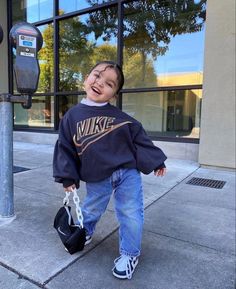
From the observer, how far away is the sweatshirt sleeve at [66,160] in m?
1.94

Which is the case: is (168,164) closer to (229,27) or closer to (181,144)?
(181,144)

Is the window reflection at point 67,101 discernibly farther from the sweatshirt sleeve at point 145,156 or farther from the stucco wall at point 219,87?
the sweatshirt sleeve at point 145,156

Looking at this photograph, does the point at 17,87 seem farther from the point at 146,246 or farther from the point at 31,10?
the point at 31,10

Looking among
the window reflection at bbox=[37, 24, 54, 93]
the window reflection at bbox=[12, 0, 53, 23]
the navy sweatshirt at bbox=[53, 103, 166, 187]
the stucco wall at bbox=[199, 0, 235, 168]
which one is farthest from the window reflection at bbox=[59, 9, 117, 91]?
the navy sweatshirt at bbox=[53, 103, 166, 187]

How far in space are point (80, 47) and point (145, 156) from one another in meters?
6.67

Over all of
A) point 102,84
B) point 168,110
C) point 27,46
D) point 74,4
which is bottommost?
point 168,110

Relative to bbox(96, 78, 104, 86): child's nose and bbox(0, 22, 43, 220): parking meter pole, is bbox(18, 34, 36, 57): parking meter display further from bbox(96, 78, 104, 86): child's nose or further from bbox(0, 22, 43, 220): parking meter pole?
bbox(96, 78, 104, 86): child's nose

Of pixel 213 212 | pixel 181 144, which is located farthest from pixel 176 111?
pixel 213 212

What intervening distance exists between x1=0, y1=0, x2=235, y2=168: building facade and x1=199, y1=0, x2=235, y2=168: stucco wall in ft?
0.05

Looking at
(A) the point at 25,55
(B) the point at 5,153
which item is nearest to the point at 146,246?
(B) the point at 5,153

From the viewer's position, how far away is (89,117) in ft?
6.31

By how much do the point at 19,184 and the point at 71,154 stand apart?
2.25 m

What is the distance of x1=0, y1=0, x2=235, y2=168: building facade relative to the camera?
4.97 m

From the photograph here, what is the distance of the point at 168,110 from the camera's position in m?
6.41
